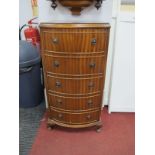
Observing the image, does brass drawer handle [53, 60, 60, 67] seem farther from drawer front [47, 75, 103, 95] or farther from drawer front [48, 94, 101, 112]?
drawer front [48, 94, 101, 112]

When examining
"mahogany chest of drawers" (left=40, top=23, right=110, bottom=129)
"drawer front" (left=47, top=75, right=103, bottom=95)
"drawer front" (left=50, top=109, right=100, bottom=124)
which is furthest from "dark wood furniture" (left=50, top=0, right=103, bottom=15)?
"drawer front" (left=50, top=109, right=100, bottom=124)

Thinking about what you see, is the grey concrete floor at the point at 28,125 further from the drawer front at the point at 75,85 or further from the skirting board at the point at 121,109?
the skirting board at the point at 121,109

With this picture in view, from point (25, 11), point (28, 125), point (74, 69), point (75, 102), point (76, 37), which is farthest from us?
point (25, 11)

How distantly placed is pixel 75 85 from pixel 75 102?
0.60 feet

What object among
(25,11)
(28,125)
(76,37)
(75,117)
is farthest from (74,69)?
(25,11)

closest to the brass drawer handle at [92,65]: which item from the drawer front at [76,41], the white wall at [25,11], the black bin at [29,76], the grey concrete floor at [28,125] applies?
the drawer front at [76,41]

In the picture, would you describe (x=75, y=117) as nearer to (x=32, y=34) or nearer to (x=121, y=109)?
(x=121, y=109)

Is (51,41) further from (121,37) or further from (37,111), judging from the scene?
(37,111)

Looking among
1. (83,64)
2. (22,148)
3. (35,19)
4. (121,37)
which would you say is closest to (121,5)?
(121,37)

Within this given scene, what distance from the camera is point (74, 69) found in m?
1.63

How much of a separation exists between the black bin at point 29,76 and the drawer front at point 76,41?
0.54 m
